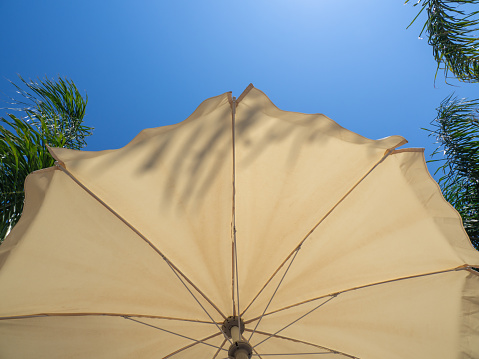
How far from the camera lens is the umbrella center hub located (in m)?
1.80

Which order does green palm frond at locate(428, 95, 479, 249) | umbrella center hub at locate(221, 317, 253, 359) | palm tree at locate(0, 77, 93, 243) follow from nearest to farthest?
1. umbrella center hub at locate(221, 317, 253, 359)
2. palm tree at locate(0, 77, 93, 243)
3. green palm frond at locate(428, 95, 479, 249)

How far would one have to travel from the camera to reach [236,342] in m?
1.85

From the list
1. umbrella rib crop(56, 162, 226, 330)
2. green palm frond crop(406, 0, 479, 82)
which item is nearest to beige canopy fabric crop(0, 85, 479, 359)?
umbrella rib crop(56, 162, 226, 330)

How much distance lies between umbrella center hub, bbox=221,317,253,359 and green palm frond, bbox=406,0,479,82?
4148 mm

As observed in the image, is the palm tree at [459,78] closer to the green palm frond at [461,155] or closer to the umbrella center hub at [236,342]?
the green palm frond at [461,155]

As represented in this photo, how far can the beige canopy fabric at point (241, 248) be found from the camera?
1897 millimetres

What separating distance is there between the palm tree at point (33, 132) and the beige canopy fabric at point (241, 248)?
0.75m

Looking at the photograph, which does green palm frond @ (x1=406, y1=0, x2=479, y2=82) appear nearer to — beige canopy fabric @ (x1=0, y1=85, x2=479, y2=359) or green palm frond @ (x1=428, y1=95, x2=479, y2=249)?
green palm frond @ (x1=428, y1=95, x2=479, y2=249)

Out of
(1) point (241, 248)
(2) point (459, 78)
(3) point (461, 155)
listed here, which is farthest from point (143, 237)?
(2) point (459, 78)

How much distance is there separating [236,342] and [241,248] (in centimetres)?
52

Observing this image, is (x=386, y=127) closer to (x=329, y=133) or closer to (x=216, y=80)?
(x=216, y=80)

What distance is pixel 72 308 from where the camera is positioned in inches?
79.9

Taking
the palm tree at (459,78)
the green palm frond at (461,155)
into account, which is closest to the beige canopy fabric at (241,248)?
the green palm frond at (461,155)

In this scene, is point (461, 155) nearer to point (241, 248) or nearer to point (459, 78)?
point (459, 78)
